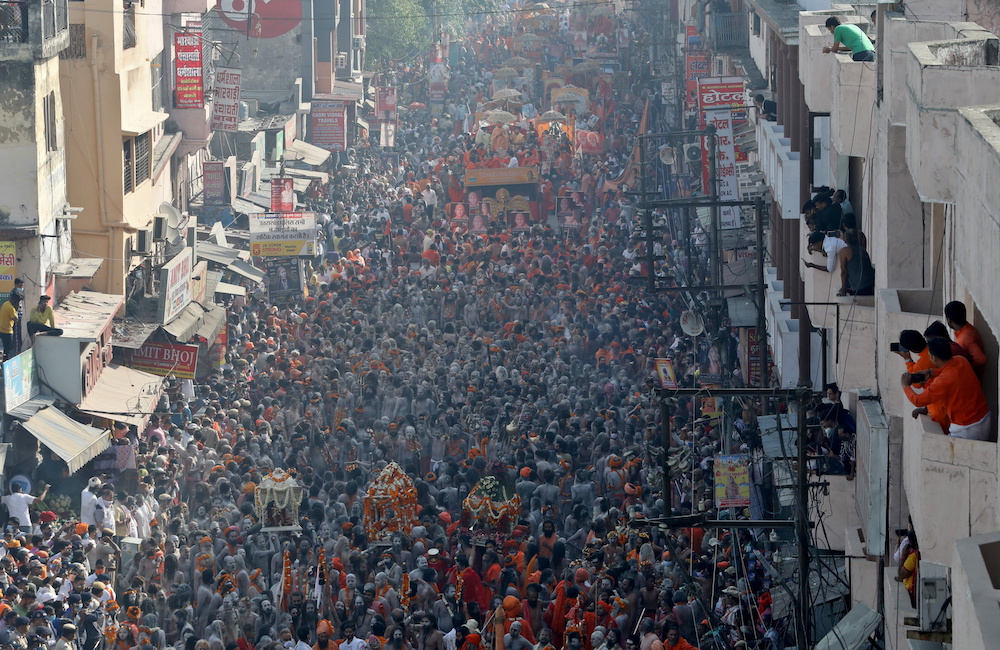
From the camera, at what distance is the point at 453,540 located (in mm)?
17594

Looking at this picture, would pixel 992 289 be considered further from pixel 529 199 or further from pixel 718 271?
pixel 529 199

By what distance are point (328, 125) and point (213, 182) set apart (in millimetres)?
11287

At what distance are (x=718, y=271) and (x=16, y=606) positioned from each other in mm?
13918

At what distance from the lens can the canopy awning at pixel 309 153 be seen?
4669 cm

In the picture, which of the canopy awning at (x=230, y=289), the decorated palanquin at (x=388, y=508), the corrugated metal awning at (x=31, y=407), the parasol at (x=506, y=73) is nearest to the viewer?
the decorated palanquin at (x=388, y=508)

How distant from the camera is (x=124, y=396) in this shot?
23844 mm

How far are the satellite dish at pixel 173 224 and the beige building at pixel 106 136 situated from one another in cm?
290

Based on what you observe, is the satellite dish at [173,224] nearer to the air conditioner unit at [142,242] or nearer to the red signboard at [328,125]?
the air conditioner unit at [142,242]

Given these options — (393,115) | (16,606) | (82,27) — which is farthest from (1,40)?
(393,115)

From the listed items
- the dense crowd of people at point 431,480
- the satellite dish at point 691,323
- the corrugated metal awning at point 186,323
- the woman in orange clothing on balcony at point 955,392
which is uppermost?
the woman in orange clothing on balcony at point 955,392

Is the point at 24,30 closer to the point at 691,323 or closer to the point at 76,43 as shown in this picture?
the point at 76,43

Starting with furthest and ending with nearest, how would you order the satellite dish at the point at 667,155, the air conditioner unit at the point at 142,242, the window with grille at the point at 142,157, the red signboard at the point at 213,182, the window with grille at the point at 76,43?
the red signboard at the point at 213,182 → the satellite dish at the point at 667,155 → the window with grille at the point at 142,157 → the air conditioner unit at the point at 142,242 → the window with grille at the point at 76,43

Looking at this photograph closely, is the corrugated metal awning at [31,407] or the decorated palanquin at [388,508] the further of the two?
the corrugated metal awning at [31,407]

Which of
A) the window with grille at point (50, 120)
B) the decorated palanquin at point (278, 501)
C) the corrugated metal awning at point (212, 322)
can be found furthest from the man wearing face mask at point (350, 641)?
the corrugated metal awning at point (212, 322)
